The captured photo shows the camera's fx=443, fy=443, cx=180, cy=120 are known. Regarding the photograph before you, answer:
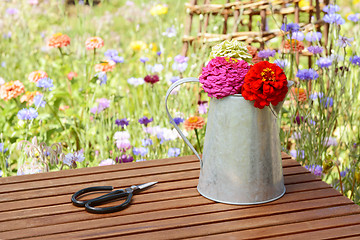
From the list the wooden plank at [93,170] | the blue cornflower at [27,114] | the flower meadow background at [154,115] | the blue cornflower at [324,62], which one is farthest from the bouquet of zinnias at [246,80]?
the blue cornflower at [27,114]

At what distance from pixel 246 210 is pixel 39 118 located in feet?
4.30

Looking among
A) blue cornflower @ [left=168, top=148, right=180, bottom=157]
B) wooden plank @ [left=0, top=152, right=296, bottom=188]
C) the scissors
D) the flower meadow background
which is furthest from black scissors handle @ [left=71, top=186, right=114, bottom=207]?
blue cornflower @ [left=168, top=148, right=180, bottom=157]

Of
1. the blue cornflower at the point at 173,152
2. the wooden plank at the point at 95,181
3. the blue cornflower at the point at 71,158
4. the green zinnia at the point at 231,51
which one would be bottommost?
the blue cornflower at the point at 173,152

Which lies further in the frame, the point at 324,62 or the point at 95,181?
the point at 324,62

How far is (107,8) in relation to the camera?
524 centimetres

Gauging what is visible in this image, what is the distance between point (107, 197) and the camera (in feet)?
3.43

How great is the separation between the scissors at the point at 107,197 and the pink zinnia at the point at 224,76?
31 centimetres

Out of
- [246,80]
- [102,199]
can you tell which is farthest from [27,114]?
[246,80]

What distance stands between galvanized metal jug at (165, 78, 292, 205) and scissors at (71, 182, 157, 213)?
0.19m

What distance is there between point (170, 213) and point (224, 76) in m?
0.33

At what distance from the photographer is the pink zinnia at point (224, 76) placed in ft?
3.24

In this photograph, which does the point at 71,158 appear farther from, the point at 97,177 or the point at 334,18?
the point at 334,18

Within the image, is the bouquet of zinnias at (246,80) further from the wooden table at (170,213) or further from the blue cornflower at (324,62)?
the blue cornflower at (324,62)

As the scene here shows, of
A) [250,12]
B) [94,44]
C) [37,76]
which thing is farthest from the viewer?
[250,12]
